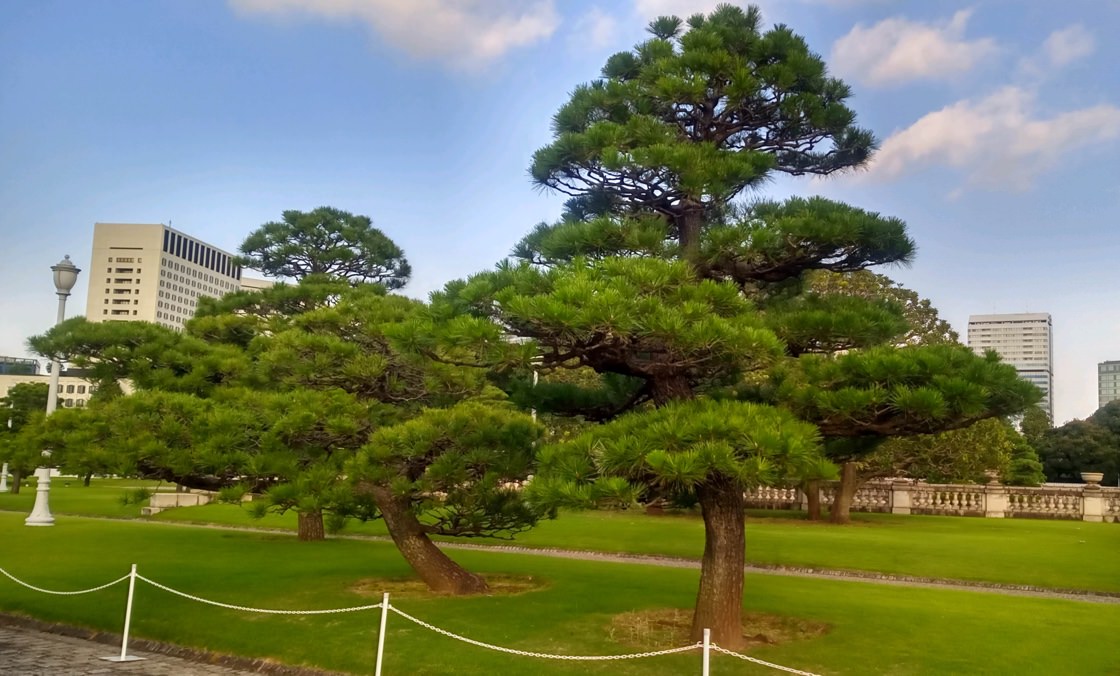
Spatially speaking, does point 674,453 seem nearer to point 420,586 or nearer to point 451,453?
point 451,453

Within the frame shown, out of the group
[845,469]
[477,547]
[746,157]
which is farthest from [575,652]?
A: [845,469]

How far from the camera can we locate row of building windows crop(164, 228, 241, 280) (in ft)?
418

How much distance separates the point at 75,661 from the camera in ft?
28.0

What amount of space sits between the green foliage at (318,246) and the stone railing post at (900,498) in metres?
19.2

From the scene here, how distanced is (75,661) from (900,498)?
27.3 metres

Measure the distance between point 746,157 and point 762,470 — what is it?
12.0ft

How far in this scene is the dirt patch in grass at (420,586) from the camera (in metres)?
11.8

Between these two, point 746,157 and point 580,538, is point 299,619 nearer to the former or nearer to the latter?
point 746,157

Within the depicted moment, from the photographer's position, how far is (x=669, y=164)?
8359mm

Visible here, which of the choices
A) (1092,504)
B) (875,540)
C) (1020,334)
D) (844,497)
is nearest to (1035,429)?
(1092,504)

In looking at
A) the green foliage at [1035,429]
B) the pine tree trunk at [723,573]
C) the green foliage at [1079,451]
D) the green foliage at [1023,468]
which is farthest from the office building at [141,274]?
the pine tree trunk at [723,573]

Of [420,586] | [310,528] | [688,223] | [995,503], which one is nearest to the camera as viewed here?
[688,223]

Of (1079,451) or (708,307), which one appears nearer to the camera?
(708,307)

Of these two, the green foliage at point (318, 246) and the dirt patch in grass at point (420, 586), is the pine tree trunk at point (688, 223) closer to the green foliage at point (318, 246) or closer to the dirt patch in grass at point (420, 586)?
the dirt patch in grass at point (420, 586)
